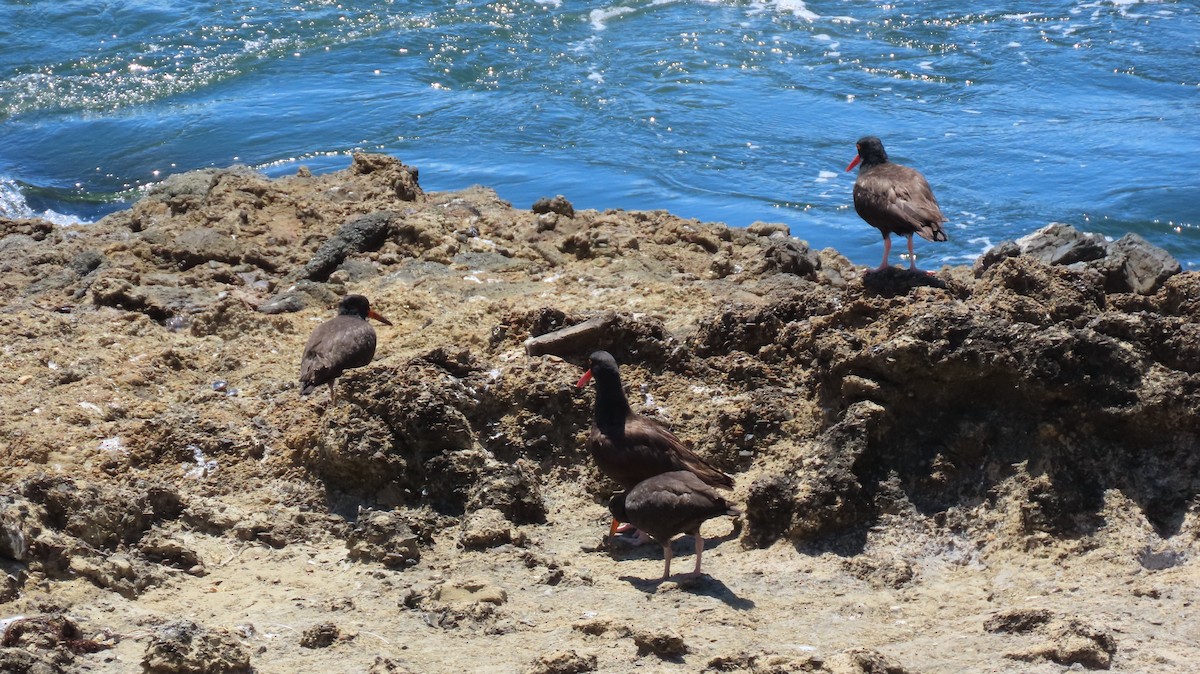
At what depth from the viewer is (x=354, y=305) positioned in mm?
7750

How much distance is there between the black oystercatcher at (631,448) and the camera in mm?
6043

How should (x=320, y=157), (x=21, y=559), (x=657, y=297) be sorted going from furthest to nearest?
(x=320, y=157)
(x=657, y=297)
(x=21, y=559)

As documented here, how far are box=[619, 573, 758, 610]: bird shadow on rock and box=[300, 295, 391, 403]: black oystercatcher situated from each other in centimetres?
197

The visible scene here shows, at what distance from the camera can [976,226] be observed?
1393 cm

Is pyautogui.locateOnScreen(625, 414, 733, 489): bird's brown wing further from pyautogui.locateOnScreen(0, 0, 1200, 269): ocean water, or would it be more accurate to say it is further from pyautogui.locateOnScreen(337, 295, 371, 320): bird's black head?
pyautogui.locateOnScreen(0, 0, 1200, 269): ocean water

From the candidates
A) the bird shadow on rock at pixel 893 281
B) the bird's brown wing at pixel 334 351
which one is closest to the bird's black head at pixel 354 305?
the bird's brown wing at pixel 334 351

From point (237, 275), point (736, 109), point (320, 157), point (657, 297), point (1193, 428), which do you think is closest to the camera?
point (1193, 428)

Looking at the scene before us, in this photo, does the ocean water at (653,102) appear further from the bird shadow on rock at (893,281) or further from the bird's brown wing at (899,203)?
the bird shadow on rock at (893,281)

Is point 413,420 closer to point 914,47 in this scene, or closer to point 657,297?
point 657,297

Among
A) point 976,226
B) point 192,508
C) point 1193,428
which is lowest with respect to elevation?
point 976,226

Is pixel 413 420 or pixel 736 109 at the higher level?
pixel 413 420

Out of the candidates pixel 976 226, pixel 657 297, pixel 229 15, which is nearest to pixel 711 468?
pixel 657 297

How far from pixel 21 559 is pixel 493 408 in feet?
7.91

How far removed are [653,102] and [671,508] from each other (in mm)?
12908
